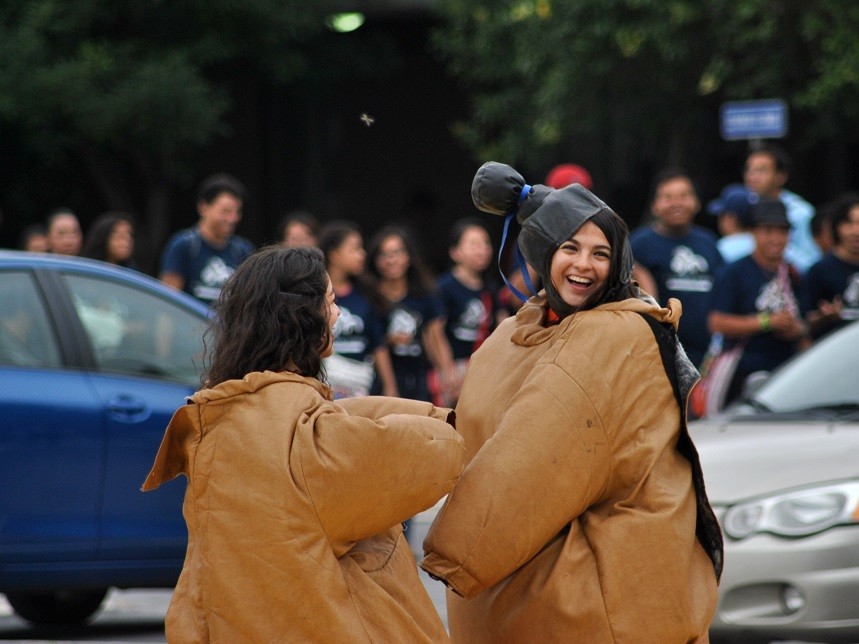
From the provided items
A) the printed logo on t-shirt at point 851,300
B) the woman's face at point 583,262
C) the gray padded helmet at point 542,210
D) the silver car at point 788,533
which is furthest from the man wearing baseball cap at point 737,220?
the woman's face at point 583,262

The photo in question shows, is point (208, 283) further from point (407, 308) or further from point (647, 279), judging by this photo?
point (647, 279)

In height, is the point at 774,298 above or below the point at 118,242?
below

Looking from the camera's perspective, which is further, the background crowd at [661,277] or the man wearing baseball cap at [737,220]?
the man wearing baseball cap at [737,220]

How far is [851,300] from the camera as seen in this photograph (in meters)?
8.85

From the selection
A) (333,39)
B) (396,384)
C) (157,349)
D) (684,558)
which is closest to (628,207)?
(333,39)

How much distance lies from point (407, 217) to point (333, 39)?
4.47 metres

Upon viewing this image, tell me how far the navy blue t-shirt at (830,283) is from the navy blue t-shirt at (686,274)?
56 centimetres

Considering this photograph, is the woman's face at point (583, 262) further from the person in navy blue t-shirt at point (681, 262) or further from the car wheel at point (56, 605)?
the person in navy blue t-shirt at point (681, 262)

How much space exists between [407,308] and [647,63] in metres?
8.16

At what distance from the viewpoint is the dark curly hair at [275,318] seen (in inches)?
118

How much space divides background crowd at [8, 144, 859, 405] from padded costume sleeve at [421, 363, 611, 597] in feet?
16.7

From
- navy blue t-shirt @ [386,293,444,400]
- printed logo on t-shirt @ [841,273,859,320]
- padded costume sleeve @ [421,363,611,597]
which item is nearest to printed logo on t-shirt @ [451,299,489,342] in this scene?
Answer: navy blue t-shirt @ [386,293,444,400]

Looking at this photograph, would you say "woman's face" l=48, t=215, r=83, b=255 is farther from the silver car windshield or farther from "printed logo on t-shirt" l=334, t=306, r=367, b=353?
the silver car windshield

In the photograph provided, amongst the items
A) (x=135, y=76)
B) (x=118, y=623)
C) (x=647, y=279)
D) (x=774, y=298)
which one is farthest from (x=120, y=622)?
(x=135, y=76)
